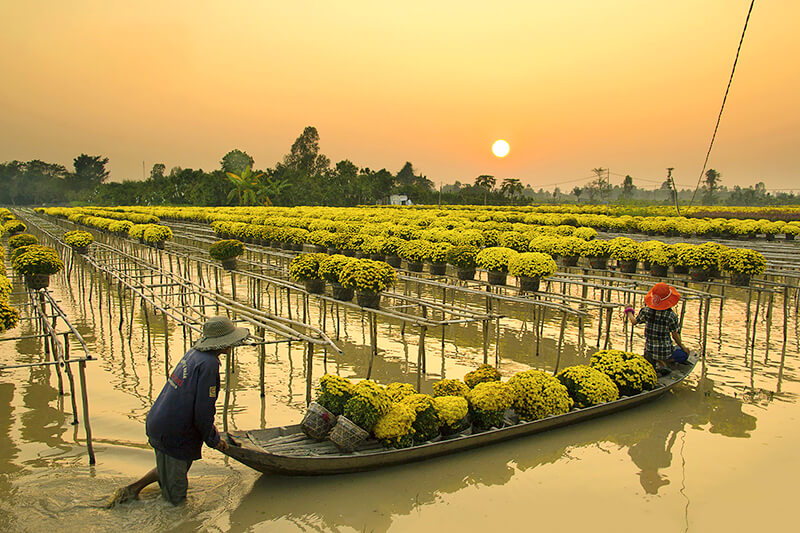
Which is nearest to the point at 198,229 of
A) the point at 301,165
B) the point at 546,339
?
the point at 546,339

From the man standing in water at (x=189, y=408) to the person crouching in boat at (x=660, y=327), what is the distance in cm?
656

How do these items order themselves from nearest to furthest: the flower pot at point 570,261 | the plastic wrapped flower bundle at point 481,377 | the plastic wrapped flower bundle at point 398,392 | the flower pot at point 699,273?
the plastic wrapped flower bundle at point 398,392 → the plastic wrapped flower bundle at point 481,377 → the flower pot at point 699,273 → the flower pot at point 570,261

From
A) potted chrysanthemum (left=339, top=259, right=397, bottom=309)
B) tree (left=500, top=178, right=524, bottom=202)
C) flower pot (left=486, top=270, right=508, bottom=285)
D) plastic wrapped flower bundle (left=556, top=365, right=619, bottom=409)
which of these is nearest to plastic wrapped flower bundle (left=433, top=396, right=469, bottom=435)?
plastic wrapped flower bundle (left=556, top=365, right=619, bottom=409)

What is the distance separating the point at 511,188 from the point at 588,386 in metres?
66.3

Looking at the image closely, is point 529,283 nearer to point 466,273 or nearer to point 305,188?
point 466,273

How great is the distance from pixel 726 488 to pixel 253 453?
17.7 ft

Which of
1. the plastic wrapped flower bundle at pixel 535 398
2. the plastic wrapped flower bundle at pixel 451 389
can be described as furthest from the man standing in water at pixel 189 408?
the plastic wrapped flower bundle at pixel 535 398

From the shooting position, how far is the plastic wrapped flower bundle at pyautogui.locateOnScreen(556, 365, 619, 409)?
7578mm

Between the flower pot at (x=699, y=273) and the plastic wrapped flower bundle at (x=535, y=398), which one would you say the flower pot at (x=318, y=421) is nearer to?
the plastic wrapped flower bundle at (x=535, y=398)

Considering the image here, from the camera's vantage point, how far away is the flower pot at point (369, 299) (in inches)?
408

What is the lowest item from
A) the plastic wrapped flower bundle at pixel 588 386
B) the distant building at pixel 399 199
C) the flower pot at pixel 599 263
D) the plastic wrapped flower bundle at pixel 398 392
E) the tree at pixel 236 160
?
the plastic wrapped flower bundle at pixel 588 386

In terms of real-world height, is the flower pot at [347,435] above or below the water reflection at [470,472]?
above

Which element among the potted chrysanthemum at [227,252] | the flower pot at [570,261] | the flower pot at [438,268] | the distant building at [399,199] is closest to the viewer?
the flower pot at [438,268]

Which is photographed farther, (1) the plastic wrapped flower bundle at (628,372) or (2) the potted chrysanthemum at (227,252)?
(2) the potted chrysanthemum at (227,252)
